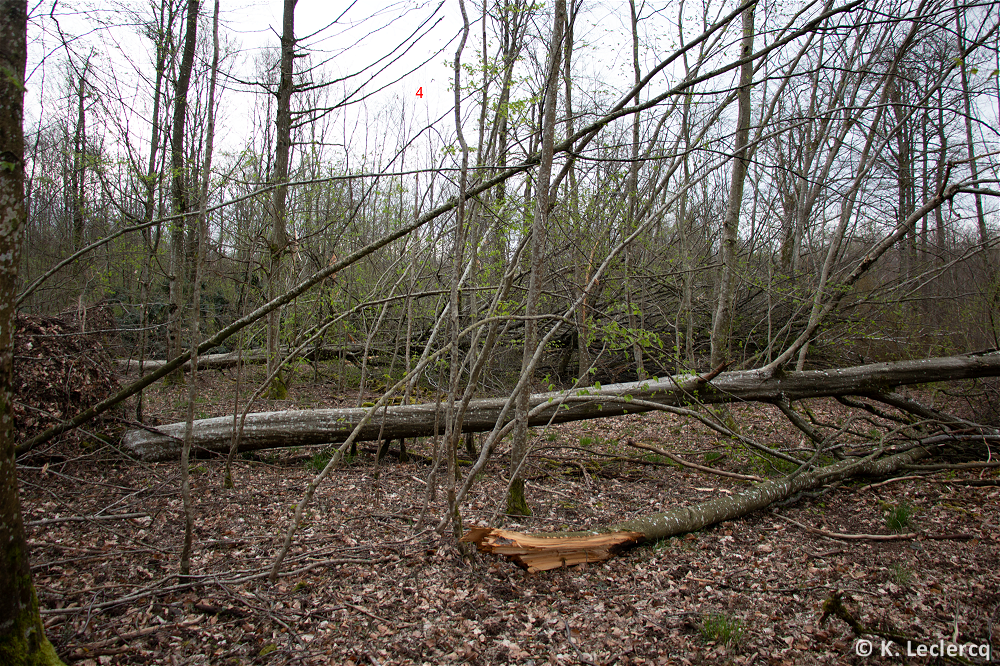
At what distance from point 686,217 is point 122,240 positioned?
11379mm

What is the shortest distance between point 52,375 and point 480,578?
4.04 metres

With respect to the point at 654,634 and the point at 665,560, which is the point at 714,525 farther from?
the point at 654,634

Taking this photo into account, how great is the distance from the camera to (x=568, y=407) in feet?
16.9

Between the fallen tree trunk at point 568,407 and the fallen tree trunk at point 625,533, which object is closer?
the fallen tree trunk at point 625,533

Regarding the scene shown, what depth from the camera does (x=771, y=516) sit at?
156 inches

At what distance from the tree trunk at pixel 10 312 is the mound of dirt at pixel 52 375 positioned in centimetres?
300

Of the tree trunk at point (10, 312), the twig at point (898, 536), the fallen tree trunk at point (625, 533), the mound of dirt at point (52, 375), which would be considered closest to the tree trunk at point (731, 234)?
the fallen tree trunk at point (625, 533)

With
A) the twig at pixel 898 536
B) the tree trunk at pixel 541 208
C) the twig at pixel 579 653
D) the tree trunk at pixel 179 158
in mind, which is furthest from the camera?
the tree trunk at pixel 179 158

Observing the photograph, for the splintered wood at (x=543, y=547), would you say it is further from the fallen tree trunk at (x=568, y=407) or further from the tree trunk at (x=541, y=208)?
the fallen tree trunk at (x=568, y=407)

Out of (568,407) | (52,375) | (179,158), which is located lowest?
(568,407)

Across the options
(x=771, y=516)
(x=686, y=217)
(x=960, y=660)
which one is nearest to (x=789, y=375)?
(x=771, y=516)

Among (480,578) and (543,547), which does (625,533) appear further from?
(480,578)

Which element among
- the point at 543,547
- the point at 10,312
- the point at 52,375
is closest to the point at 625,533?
the point at 543,547

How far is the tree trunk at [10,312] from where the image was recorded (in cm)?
169
